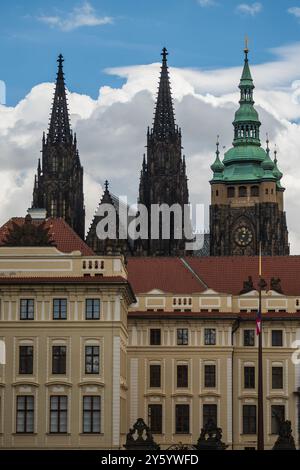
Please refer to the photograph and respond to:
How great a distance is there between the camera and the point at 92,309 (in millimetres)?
81875

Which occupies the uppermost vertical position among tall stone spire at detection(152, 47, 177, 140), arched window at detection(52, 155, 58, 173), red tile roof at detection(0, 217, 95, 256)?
tall stone spire at detection(152, 47, 177, 140)

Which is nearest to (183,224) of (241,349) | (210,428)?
(241,349)

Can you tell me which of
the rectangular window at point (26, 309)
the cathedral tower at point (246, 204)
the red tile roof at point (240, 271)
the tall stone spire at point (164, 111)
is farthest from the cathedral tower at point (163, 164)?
the rectangular window at point (26, 309)

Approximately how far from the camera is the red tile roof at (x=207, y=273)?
104188 millimetres

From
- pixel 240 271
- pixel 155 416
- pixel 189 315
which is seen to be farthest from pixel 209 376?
pixel 240 271

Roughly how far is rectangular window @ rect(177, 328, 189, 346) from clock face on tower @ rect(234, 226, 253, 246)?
9619 centimetres

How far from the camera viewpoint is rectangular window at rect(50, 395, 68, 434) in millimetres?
80188

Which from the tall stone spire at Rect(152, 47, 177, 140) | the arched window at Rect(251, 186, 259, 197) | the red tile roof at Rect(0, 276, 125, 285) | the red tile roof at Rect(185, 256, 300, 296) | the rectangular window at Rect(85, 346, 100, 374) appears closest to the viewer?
the rectangular window at Rect(85, 346, 100, 374)

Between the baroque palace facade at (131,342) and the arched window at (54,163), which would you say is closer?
the baroque palace facade at (131,342)

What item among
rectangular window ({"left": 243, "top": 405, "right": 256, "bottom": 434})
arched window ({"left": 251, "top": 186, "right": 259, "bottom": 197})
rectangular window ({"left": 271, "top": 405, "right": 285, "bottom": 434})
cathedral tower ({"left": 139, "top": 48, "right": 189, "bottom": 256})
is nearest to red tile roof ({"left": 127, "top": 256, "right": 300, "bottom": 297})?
rectangular window ({"left": 243, "top": 405, "right": 256, "bottom": 434})

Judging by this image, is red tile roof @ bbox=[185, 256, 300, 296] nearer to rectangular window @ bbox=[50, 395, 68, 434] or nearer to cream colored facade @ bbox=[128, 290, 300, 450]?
cream colored facade @ bbox=[128, 290, 300, 450]

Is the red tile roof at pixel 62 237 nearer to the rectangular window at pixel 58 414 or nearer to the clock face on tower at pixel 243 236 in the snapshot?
the rectangular window at pixel 58 414

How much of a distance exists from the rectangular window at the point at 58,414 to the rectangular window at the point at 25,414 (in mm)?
998

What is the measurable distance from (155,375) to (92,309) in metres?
18.8
